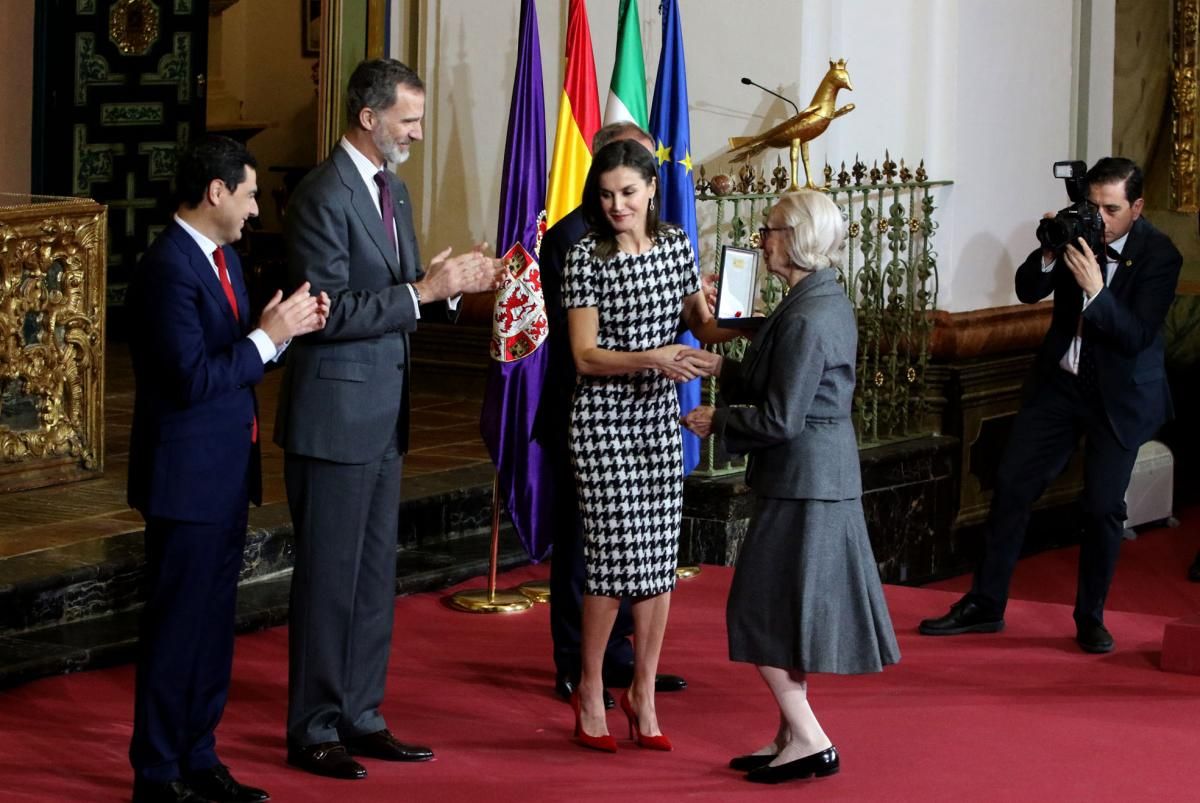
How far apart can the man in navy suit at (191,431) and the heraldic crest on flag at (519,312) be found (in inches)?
82.8

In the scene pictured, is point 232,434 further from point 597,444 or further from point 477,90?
point 477,90

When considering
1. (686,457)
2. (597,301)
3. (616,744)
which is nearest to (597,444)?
(597,301)

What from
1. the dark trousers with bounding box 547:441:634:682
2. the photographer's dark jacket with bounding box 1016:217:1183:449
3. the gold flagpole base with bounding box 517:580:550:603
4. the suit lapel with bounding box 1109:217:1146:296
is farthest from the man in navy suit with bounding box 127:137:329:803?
the suit lapel with bounding box 1109:217:1146:296

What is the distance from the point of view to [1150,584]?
8648 mm

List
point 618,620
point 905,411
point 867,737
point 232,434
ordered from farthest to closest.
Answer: point 905,411 < point 618,620 < point 867,737 < point 232,434

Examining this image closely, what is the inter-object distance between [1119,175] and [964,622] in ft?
5.24

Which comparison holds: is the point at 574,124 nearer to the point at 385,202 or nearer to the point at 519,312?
the point at 519,312

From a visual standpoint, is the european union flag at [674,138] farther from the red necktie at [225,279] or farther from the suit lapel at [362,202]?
the red necktie at [225,279]

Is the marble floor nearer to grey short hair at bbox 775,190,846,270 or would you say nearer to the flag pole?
the flag pole

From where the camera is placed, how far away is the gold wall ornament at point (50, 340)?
7.01 metres

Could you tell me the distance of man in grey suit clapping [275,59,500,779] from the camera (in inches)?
177

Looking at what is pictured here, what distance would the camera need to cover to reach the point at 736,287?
15.2ft

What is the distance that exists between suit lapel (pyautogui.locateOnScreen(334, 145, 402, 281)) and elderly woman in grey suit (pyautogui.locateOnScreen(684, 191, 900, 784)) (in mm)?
874

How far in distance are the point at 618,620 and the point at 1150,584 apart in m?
3.89
